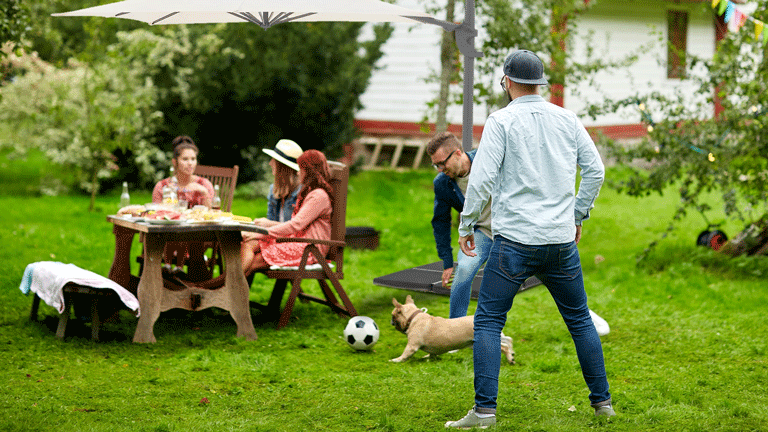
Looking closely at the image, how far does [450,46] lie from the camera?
11047mm

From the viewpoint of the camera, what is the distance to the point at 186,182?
280 inches

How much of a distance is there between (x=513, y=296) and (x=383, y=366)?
68.6 inches

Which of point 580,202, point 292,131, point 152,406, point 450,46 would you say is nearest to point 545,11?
point 450,46

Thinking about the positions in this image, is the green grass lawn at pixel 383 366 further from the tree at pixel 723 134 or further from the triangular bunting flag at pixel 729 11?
the triangular bunting flag at pixel 729 11

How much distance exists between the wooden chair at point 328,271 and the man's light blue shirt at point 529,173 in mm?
2621

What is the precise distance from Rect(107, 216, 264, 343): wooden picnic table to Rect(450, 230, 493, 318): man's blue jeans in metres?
1.47

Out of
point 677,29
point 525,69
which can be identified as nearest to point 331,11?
point 525,69

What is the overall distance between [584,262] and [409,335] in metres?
4.64

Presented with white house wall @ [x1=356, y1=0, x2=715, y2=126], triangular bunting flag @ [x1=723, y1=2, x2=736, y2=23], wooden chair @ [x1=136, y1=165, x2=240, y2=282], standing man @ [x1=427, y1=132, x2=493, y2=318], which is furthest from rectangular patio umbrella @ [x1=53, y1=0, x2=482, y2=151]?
white house wall @ [x1=356, y1=0, x2=715, y2=126]

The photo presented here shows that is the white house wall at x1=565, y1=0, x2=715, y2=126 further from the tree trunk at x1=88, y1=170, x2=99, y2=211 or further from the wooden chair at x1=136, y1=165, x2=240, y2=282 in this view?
the wooden chair at x1=136, y1=165, x2=240, y2=282

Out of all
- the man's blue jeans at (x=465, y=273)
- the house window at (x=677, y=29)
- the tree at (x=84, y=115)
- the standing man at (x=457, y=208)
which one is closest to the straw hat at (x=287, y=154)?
the standing man at (x=457, y=208)

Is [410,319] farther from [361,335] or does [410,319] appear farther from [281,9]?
[281,9]

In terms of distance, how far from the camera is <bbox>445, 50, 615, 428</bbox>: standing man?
3879 mm

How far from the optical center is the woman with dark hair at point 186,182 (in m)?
6.99
